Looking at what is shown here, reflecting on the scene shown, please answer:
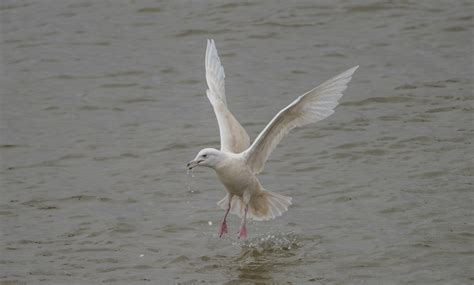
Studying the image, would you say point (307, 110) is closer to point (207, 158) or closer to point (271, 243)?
point (207, 158)

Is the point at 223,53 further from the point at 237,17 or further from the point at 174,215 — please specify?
the point at 174,215

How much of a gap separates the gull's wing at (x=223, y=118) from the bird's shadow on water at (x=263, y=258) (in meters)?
0.93

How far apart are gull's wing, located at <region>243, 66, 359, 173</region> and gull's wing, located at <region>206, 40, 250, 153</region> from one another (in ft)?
1.86

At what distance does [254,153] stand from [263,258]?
0.97 metres

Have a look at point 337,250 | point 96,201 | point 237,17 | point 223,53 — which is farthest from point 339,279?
point 237,17

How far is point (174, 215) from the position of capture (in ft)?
32.4

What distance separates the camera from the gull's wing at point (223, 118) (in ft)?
30.9

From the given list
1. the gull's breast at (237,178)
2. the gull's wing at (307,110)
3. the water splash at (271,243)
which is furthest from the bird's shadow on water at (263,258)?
the gull's wing at (307,110)

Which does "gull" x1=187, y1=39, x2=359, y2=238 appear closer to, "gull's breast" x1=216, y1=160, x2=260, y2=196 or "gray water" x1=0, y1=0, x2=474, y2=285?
"gull's breast" x1=216, y1=160, x2=260, y2=196

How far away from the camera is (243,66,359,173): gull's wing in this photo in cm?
854

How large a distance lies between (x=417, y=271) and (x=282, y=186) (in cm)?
255

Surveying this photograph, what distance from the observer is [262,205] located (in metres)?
9.31

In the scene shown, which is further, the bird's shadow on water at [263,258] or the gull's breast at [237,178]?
the gull's breast at [237,178]

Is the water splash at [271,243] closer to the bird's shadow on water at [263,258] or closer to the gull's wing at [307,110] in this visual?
the bird's shadow on water at [263,258]
